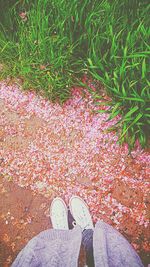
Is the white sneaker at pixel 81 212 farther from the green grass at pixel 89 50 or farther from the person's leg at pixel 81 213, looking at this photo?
the green grass at pixel 89 50

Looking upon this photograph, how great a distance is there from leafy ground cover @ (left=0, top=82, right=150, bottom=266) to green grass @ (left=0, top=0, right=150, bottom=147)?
0.21m

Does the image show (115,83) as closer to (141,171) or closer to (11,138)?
(141,171)

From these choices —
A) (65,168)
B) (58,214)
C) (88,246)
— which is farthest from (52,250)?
(65,168)

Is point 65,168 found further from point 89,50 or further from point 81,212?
point 89,50

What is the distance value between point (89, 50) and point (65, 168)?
54.0 inches

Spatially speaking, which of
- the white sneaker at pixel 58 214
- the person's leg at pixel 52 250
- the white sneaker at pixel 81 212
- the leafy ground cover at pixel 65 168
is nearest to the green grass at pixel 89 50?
the leafy ground cover at pixel 65 168

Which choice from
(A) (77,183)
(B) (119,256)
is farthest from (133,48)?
(B) (119,256)

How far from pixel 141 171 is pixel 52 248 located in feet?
4.46

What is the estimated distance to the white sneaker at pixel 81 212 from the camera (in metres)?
2.92

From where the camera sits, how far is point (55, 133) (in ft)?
11.0

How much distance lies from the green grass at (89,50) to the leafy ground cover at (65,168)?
0.21 meters

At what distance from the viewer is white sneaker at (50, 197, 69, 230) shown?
294 cm

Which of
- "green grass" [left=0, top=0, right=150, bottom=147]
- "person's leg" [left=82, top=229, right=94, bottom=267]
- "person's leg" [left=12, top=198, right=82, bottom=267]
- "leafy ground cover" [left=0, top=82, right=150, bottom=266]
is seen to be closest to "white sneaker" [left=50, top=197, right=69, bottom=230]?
"leafy ground cover" [left=0, top=82, right=150, bottom=266]

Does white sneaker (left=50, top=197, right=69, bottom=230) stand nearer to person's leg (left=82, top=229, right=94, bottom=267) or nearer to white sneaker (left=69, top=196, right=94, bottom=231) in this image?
white sneaker (left=69, top=196, right=94, bottom=231)
